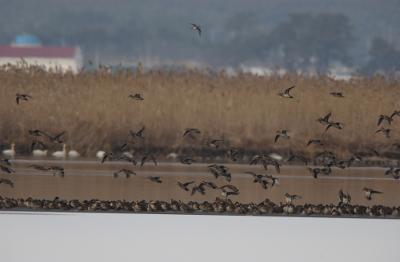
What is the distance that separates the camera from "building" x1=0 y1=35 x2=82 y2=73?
292 centimetres

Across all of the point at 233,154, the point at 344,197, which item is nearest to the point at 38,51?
the point at 233,154

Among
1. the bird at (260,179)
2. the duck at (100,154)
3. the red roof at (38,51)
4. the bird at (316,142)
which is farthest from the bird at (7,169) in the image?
the bird at (316,142)

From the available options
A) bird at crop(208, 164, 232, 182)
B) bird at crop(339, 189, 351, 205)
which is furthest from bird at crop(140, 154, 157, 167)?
bird at crop(339, 189, 351, 205)

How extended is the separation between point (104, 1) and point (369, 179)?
146cm

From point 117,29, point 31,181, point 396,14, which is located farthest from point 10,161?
point 396,14

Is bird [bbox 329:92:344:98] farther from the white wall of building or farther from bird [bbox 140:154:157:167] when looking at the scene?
the white wall of building

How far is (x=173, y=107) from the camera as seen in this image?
2.93 m

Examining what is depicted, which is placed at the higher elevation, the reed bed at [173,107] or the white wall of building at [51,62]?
the white wall of building at [51,62]

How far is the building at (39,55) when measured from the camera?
9.57 ft

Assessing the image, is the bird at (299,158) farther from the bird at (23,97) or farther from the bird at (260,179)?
the bird at (23,97)

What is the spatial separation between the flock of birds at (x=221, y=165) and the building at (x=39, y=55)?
164 millimetres

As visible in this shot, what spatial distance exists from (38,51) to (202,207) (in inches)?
41.1

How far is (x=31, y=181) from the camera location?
2.88 meters

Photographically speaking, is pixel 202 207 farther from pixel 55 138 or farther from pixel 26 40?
pixel 26 40
